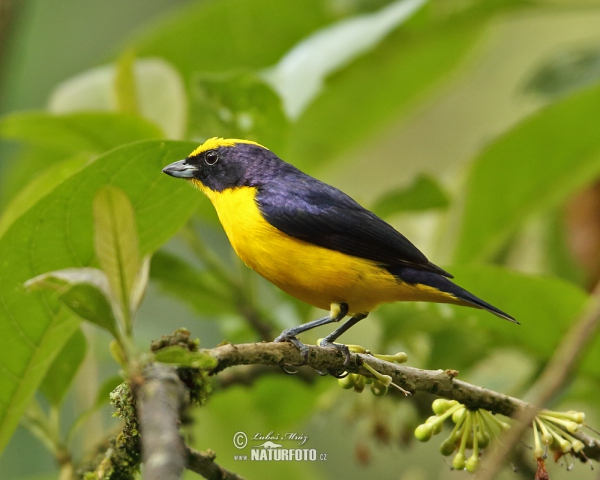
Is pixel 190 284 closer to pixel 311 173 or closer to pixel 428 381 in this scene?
pixel 311 173

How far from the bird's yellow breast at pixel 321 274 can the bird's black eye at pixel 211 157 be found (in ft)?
0.79

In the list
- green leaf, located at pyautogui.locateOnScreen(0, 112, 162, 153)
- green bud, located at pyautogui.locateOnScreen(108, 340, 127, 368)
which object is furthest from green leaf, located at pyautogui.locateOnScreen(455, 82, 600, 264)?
green bud, located at pyautogui.locateOnScreen(108, 340, 127, 368)

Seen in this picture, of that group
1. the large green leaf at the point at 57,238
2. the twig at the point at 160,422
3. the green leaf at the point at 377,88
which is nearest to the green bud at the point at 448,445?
the twig at the point at 160,422

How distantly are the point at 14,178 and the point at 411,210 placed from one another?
1.54 meters

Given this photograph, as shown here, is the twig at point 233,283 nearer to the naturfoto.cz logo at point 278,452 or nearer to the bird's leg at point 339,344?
the bird's leg at point 339,344

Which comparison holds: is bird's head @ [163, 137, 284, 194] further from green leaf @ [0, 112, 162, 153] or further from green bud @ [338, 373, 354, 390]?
green bud @ [338, 373, 354, 390]

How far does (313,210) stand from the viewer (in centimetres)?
146

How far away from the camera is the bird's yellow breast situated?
140cm

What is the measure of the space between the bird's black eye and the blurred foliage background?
9.4 inches

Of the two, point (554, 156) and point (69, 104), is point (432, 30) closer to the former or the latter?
point (554, 156)

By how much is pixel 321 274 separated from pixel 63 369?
0.61 m

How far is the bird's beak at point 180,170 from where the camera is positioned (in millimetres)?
1381

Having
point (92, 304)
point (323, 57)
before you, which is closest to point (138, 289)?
point (92, 304)

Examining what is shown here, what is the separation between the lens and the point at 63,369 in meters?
1.59
